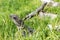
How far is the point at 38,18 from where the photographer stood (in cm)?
Answer: 686

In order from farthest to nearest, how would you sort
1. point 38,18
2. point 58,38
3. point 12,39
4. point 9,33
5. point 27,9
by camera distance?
point 27,9 < point 38,18 < point 9,33 < point 12,39 < point 58,38

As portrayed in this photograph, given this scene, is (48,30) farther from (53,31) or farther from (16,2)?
(16,2)

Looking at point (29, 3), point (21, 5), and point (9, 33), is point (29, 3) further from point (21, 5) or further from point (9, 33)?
point (9, 33)

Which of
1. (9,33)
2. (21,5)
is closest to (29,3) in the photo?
(21,5)

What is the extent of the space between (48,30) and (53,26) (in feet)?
0.74

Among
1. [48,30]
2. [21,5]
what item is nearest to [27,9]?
[21,5]

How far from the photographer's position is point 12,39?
5449 mm

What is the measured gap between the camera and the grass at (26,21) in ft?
17.5

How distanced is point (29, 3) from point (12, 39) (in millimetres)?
3005

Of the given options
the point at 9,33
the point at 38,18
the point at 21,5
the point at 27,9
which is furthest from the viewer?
the point at 21,5

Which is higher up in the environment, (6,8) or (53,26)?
(53,26)

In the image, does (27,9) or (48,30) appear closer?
(48,30)

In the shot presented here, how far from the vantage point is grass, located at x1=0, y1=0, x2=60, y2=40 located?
17.5 ft

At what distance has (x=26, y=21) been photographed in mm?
6844
